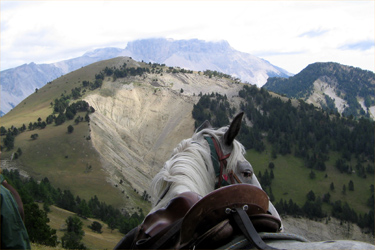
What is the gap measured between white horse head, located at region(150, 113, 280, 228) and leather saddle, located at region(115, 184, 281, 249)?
67cm

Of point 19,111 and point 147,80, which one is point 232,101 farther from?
point 19,111

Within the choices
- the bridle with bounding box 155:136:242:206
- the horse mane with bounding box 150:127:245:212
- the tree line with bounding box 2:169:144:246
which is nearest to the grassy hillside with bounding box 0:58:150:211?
the tree line with bounding box 2:169:144:246

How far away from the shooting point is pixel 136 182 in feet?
232

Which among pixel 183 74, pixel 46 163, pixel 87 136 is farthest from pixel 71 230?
pixel 183 74

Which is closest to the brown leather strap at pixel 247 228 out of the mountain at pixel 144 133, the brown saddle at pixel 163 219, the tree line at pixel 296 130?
→ the brown saddle at pixel 163 219

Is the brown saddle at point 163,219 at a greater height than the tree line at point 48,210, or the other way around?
the brown saddle at point 163,219

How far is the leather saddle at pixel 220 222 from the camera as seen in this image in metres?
2.66

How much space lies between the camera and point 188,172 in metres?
3.88

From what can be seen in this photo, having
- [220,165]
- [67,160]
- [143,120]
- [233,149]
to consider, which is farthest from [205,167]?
[143,120]

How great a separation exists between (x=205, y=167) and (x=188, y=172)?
0.32m

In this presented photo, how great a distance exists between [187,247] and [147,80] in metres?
108

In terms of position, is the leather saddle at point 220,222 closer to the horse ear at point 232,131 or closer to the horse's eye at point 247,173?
the horse's eye at point 247,173

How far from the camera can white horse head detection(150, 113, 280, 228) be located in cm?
377

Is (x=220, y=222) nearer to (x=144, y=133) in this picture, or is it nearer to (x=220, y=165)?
(x=220, y=165)
